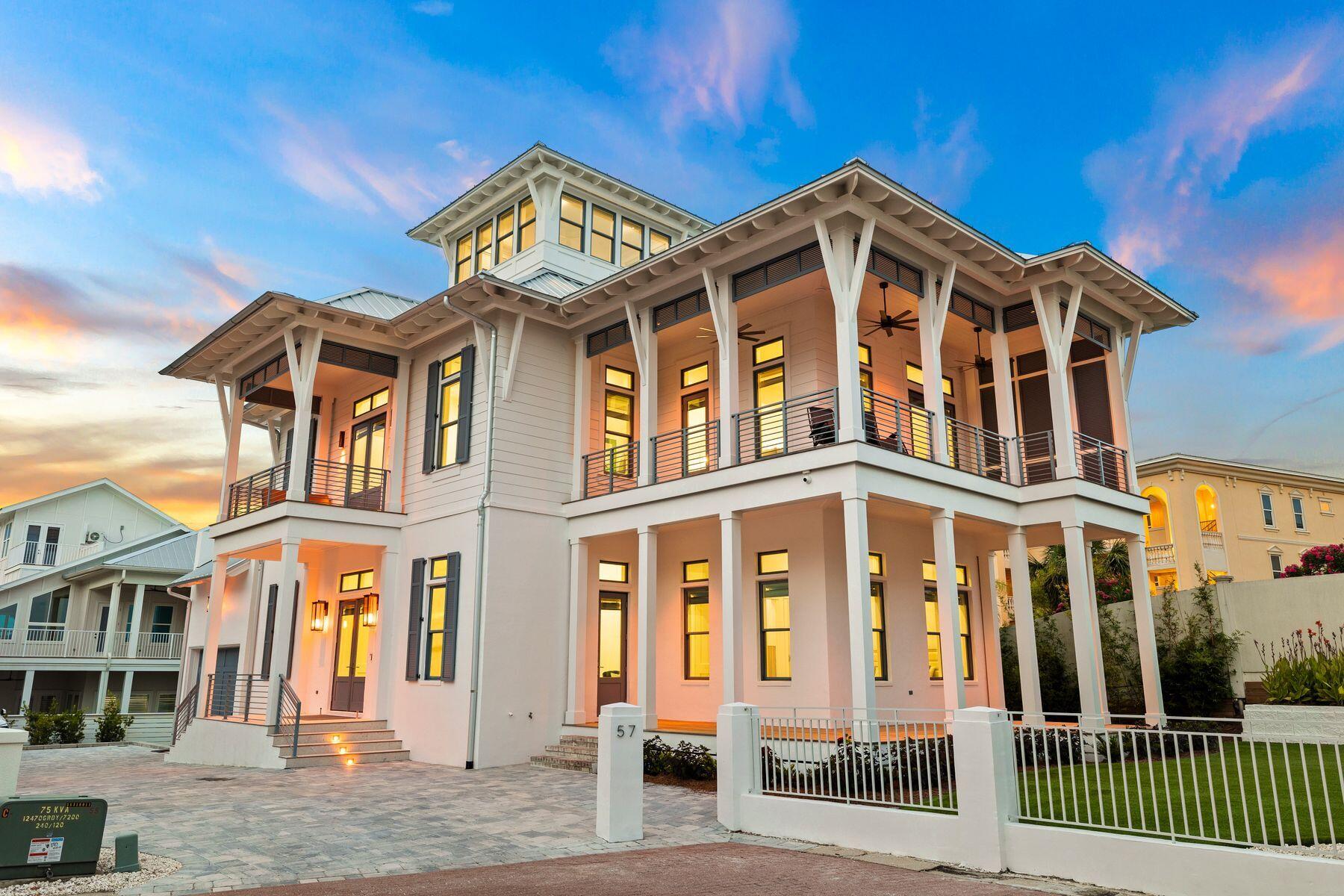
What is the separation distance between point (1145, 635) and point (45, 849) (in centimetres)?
1468

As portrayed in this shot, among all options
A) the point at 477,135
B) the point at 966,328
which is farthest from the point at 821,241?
the point at 477,135

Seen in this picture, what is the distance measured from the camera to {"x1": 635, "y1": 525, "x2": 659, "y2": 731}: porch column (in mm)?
13648

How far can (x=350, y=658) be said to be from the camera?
17562mm

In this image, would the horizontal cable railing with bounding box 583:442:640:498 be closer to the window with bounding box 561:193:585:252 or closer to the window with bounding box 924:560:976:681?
the window with bounding box 561:193:585:252

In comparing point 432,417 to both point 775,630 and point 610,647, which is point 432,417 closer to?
point 610,647

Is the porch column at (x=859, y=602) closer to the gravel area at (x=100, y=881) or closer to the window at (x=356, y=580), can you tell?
the gravel area at (x=100, y=881)

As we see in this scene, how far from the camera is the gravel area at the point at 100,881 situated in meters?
5.75

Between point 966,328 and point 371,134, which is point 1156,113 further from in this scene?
point 371,134

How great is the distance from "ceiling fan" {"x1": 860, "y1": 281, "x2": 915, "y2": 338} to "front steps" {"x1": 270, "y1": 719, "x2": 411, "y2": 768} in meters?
10.5

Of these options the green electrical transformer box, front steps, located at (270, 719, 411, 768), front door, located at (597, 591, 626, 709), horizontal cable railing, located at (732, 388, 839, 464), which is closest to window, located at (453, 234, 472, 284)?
front door, located at (597, 591, 626, 709)

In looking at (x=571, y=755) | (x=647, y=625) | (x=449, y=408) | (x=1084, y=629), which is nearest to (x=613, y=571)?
(x=647, y=625)

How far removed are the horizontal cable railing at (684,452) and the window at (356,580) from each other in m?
6.28

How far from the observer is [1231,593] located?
53.5 feet

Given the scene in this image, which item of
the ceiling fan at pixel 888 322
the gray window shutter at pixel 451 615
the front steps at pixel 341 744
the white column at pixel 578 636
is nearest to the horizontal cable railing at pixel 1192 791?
the ceiling fan at pixel 888 322
